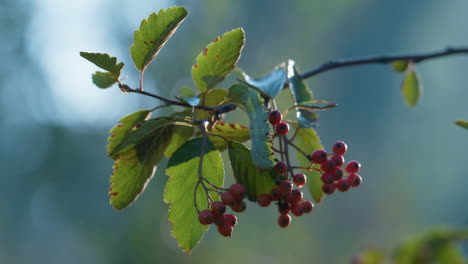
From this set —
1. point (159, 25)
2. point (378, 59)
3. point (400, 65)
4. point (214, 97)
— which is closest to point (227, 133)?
point (214, 97)

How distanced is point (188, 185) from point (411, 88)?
1.01 m

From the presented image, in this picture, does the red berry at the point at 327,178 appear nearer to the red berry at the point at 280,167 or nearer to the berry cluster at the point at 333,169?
the berry cluster at the point at 333,169

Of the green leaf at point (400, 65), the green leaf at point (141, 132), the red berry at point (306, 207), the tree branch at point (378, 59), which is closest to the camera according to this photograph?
the green leaf at point (141, 132)

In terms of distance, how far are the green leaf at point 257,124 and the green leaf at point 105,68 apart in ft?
0.87

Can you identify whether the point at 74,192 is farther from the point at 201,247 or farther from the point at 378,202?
the point at 378,202

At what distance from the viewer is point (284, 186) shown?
1103 mm

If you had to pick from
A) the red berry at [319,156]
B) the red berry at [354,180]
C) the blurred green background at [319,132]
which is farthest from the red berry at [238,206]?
the blurred green background at [319,132]

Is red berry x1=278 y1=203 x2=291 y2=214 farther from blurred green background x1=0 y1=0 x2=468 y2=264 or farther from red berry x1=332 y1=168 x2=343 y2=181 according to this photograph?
blurred green background x1=0 y1=0 x2=468 y2=264

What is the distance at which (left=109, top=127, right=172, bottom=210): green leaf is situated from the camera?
1.18m

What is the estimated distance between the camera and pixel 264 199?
3.69 ft

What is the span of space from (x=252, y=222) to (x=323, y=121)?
39.4 ft

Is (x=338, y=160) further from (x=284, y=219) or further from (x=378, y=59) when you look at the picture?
(x=378, y=59)

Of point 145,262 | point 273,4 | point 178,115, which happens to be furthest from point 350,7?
point 178,115

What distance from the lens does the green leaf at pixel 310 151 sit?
1.31 metres
